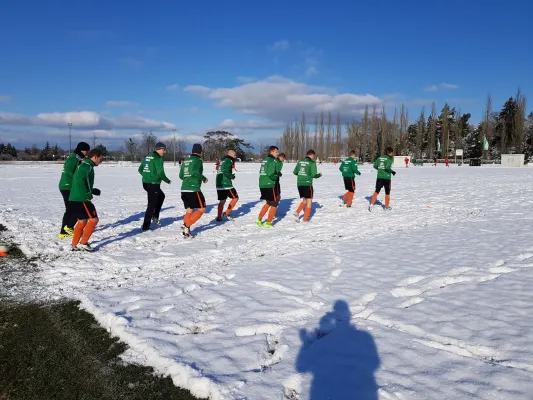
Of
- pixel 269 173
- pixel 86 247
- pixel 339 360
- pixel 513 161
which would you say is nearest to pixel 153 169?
pixel 86 247

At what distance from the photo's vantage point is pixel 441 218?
35.2ft

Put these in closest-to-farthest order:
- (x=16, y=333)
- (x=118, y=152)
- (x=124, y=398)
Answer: (x=124, y=398)
(x=16, y=333)
(x=118, y=152)

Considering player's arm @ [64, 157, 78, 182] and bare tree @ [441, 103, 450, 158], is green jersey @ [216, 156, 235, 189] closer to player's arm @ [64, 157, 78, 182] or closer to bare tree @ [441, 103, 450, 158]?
player's arm @ [64, 157, 78, 182]

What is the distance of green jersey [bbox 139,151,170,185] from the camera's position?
9031 mm

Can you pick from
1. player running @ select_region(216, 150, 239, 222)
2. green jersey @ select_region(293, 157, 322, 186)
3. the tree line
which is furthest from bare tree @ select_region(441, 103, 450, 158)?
player running @ select_region(216, 150, 239, 222)

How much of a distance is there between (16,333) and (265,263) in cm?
363

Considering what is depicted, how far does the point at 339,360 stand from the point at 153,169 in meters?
6.97

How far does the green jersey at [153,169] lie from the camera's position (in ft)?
29.6

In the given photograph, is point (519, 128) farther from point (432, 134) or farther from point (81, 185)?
point (81, 185)

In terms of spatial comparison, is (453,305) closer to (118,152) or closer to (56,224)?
(56,224)

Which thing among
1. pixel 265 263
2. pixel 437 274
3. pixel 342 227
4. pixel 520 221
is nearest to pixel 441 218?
pixel 520 221

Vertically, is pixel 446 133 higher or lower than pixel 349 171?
higher

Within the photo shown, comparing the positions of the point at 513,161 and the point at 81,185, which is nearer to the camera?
the point at 81,185

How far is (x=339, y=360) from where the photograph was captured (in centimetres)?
334
